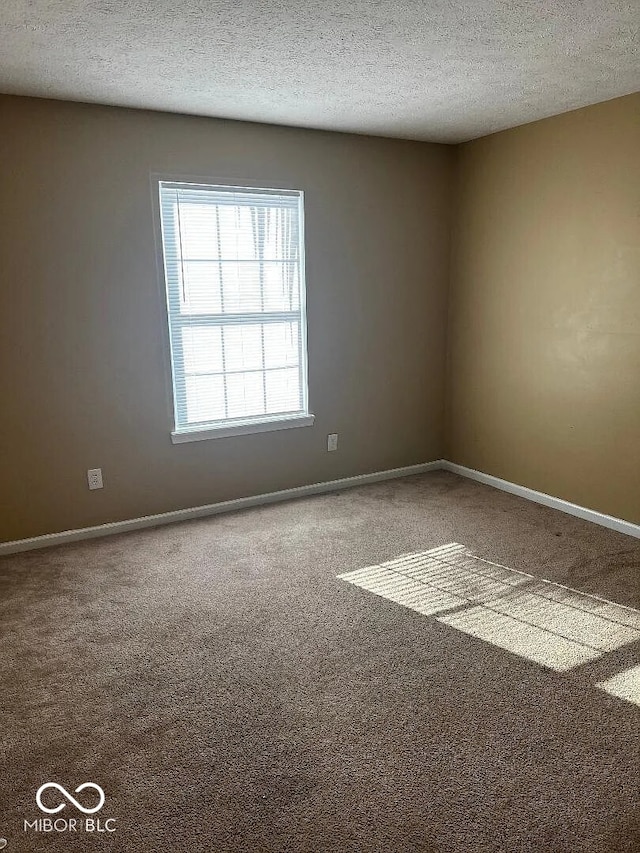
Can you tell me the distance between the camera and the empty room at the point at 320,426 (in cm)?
195

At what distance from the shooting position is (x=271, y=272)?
405 centimetres

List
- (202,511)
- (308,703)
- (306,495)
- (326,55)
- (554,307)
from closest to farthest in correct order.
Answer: (308,703) < (326,55) < (554,307) < (202,511) < (306,495)

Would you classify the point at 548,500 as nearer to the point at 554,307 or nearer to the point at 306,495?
the point at 554,307

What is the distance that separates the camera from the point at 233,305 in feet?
13.0

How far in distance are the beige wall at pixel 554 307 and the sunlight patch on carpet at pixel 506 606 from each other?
102 cm

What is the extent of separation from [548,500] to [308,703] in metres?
2.52

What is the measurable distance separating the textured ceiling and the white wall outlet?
6.69 ft

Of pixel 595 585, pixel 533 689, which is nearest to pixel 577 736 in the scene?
pixel 533 689

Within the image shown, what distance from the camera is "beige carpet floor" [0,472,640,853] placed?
1.76 m

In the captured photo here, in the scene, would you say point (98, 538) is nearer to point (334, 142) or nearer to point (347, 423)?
point (347, 423)

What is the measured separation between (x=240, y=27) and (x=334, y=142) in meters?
1.87

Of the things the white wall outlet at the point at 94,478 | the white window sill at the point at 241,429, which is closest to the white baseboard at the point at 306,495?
the white wall outlet at the point at 94,478

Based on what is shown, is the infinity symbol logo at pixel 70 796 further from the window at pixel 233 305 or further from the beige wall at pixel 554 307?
the beige wall at pixel 554 307

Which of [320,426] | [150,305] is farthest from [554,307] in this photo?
[150,305]
